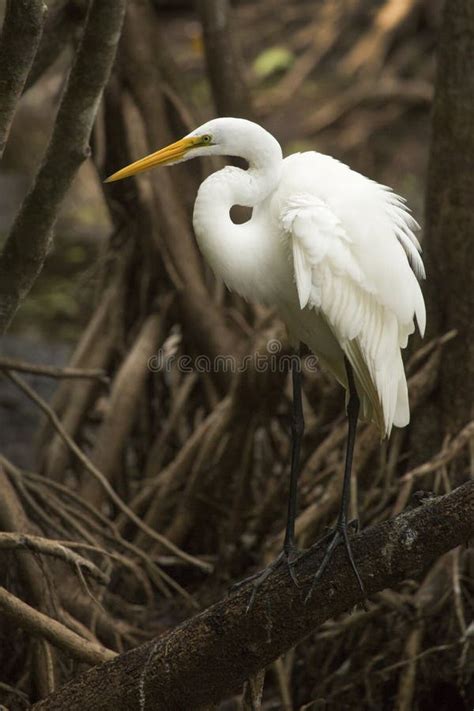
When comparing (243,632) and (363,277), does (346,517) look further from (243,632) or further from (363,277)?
(363,277)

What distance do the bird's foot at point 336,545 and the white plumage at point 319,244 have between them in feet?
0.97

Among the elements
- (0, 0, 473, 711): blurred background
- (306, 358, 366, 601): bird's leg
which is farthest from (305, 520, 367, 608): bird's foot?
(0, 0, 473, 711): blurred background

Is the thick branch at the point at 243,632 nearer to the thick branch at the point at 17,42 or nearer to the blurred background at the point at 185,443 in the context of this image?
the blurred background at the point at 185,443

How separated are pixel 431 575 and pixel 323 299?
4.45 feet

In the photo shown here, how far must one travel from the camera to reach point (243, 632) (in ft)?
8.39

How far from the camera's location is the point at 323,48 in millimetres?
9922

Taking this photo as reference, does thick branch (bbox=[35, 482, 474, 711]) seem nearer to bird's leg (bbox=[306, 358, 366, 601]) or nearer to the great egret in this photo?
bird's leg (bbox=[306, 358, 366, 601])

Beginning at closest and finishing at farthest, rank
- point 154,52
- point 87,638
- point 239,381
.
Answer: point 87,638, point 239,381, point 154,52

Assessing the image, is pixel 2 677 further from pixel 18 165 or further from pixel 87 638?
pixel 18 165

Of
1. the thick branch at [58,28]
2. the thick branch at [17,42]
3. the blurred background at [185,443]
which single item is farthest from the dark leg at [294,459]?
the thick branch at [58,28]

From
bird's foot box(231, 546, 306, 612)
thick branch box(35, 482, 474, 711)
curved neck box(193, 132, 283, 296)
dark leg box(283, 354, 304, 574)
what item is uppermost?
curved neck box(193, 132, 283, 296)

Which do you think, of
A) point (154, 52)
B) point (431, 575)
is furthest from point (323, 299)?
point (154, 52)

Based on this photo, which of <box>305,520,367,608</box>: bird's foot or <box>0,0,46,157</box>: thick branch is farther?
<box>305,520,367,608</box>: bird's foot

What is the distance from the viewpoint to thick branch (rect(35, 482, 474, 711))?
2.42m
